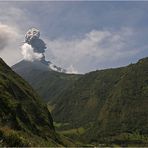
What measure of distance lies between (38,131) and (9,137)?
15835cm

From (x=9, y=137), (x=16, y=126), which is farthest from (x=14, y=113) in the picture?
(x=9, y=137)

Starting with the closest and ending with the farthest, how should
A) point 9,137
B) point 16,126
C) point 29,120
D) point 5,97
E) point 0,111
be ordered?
point 9,137 → point 0,111 → point 16,126 → point 5,97 → point 29,120

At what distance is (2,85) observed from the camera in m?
196

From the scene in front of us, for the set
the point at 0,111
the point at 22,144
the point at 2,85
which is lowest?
the point at 22,144

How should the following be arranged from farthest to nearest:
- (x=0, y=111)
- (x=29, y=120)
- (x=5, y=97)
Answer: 1. (x=29, y=120)
2. (x=5, y=97)
3. (x=0, y=111)

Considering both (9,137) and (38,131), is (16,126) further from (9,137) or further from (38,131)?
(9,137)

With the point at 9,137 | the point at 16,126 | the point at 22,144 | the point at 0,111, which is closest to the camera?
the point at 22,144

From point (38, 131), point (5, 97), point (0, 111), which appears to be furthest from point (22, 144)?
point (38, 131)

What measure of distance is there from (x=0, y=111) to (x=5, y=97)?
29874mm

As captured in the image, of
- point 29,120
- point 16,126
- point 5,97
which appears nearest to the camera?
point 16,126

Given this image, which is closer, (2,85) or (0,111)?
(0,111)

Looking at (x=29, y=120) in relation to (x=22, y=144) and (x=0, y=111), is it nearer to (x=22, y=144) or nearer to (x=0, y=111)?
(x=0, y=111)

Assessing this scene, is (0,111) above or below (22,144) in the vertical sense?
above

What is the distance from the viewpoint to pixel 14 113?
167 metres
